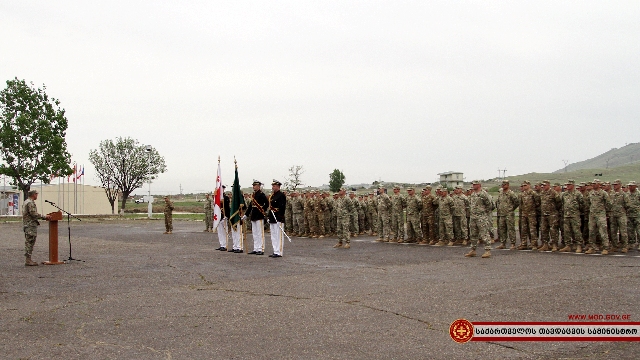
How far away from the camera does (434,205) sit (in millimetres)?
18062

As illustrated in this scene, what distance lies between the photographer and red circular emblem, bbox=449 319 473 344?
5.76 m

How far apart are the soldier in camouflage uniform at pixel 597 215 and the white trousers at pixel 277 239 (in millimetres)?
8126

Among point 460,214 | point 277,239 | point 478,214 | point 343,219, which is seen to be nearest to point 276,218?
point 277,239

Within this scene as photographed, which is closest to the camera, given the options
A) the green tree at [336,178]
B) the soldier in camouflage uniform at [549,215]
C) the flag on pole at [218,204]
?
the soldier in camouflage uniform at [549,215]

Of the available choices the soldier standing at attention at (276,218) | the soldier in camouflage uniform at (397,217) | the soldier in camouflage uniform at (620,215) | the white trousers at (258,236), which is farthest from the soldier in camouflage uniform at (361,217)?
the soldier in camouflage uniform at (620,215)

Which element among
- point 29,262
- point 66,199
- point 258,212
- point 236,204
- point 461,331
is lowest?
point 461,331

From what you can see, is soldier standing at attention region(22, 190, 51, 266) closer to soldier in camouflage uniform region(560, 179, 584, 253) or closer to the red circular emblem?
the red circular emblem

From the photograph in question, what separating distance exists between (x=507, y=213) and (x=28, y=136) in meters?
36.4

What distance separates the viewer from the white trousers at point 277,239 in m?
14.4

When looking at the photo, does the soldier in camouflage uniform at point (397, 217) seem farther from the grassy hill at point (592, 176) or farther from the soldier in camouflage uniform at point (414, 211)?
the grassy hill at point (592, 176)

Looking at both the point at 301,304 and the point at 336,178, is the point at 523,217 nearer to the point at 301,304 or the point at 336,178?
the point at 301,304

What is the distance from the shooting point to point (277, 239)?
14.4 meters

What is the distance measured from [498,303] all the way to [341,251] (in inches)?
336

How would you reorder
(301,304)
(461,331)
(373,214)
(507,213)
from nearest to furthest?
(461,331)
(301,304)
(507,213)
(373,214)
